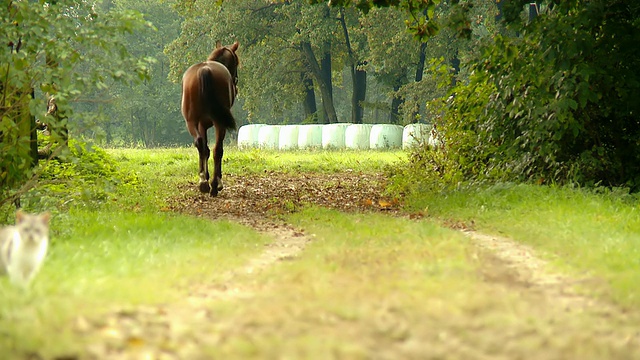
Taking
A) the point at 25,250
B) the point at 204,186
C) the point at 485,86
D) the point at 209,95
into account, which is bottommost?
the point at 204,186

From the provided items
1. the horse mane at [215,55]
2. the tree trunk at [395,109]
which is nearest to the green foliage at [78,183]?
the horse mane at [215,55]

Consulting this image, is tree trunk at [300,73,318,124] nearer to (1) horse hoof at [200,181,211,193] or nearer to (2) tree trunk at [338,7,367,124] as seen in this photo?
(2) tree trunk at [338,7,367,124]

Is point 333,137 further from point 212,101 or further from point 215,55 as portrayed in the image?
point 212,101

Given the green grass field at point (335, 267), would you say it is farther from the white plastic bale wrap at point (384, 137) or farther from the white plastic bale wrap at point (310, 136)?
the white plastic bale wrap at point (310, 136)

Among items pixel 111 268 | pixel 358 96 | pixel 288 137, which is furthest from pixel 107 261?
pixel 358 96

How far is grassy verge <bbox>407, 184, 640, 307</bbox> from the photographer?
349 inches

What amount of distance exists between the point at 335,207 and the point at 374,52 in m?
28.2

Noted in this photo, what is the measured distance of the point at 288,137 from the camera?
4422 centimetres

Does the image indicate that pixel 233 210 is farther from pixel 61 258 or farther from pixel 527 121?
pixel 61 258

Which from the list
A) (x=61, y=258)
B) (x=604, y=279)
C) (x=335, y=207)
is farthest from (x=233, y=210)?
(x=604, y=279)

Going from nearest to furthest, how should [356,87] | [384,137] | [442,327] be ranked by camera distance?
[442,327], [384,137], [356,87]

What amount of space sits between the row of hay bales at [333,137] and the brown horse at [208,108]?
69.3 feet

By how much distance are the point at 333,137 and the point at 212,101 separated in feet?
81.3

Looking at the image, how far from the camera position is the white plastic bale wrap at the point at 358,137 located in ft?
135
